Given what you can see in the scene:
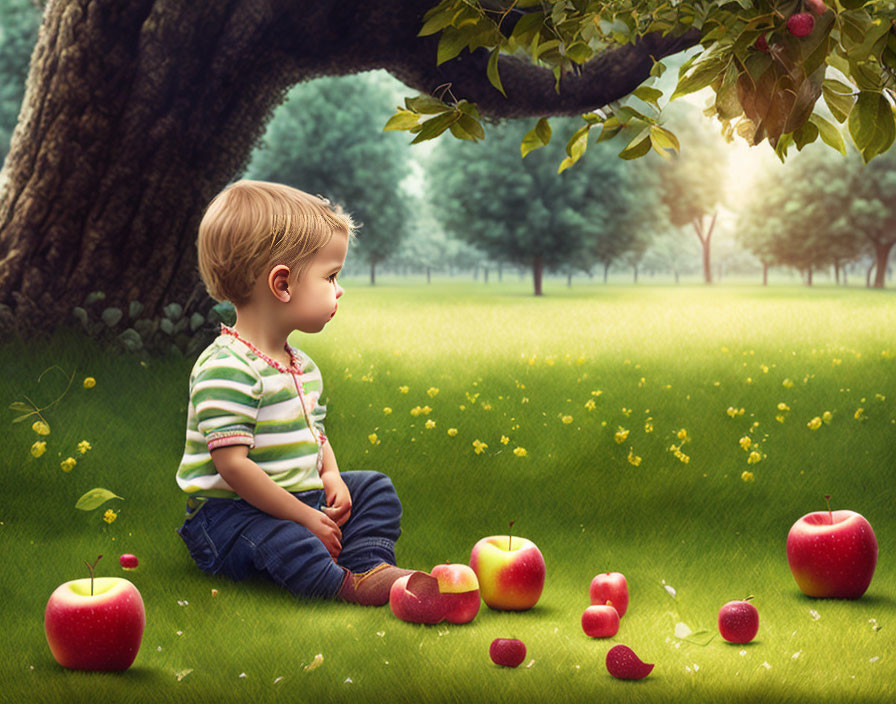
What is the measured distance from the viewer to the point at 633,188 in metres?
29.6

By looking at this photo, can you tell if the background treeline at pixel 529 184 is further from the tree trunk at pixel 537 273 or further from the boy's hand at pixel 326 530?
the boy's hand at pixel 326 530

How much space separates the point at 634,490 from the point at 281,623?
2.46m

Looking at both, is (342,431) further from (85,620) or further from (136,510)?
(85,620)

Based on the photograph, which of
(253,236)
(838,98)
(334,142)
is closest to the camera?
(838,98)

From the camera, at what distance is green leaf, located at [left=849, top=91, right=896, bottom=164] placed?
245cm

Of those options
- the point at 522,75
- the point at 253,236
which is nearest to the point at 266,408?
the point at 253,236

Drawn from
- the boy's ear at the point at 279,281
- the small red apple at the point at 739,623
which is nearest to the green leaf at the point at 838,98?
the small red apple at the point at 739,623

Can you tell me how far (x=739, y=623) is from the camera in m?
3.23

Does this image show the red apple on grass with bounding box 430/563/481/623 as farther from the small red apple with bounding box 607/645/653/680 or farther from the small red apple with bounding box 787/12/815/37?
the small red apple with bounding box 787/12/815/37

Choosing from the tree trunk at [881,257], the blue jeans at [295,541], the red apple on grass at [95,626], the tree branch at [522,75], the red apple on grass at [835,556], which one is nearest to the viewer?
the red apple on grass at [95,626]

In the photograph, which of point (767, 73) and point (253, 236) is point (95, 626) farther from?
point (767, 73)

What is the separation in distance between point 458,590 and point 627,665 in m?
0.69

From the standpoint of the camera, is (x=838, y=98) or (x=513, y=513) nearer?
(x=838, y=98)

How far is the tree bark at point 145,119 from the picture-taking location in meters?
5.71
